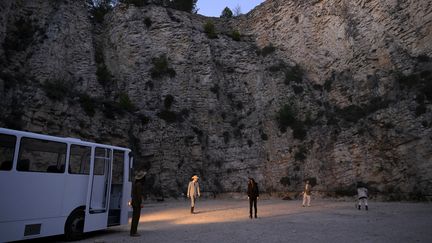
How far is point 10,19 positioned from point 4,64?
18.0ft

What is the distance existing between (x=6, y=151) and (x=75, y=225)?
10.7 ft

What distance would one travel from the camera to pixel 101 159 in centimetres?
1106

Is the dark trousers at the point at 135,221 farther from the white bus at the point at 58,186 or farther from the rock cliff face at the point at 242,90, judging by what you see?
the rock cliff face at the point at 242,90

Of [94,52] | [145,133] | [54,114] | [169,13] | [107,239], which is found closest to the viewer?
[107,239]

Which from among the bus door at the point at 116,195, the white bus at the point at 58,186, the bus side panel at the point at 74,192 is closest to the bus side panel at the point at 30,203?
the white bus at the point at 58,186

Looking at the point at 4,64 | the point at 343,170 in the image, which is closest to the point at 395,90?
the point at 343,170

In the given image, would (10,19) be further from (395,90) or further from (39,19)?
(395,90)

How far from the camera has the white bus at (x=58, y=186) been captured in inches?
327

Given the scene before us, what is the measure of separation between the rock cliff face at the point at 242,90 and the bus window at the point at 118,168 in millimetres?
11766

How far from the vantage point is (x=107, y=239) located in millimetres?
10023

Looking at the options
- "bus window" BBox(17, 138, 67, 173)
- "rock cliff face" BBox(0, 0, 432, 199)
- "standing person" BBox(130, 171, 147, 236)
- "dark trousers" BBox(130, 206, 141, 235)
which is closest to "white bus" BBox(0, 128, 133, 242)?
"bus window" BBox(17, 138, 67, 173)

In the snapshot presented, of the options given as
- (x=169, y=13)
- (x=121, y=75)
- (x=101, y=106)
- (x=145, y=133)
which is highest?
(x=169, y=13)

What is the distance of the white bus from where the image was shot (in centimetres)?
831

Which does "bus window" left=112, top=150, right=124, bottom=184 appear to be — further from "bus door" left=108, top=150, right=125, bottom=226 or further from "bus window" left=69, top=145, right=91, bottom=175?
"bus window" left=69, top=145, right=91, bottom=175
